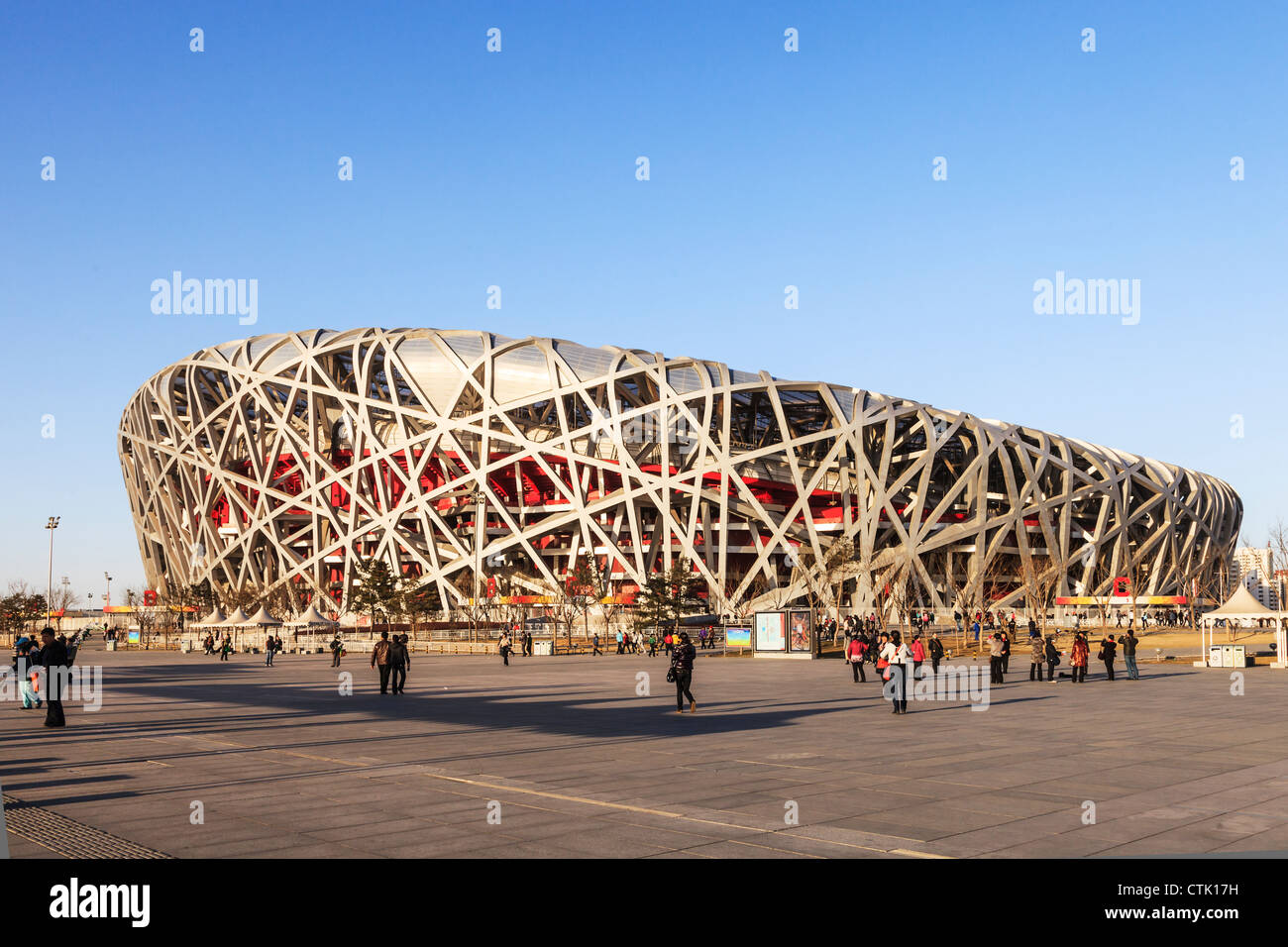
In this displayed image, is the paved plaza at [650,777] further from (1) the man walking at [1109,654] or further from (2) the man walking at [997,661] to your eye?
(1) the man walking at [1109,654]

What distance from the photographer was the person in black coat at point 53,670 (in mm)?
18078

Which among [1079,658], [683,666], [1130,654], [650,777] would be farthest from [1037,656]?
[650,777]

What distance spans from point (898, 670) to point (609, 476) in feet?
190

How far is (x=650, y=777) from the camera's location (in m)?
12.6

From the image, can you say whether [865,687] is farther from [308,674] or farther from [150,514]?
[150,514]

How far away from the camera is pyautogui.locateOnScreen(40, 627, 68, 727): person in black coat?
18.1 metres

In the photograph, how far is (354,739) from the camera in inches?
658

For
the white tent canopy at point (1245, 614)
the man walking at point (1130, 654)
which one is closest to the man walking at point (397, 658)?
the man walking at point (1130, 654)

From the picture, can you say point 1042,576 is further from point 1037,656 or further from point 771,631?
point 1037,656

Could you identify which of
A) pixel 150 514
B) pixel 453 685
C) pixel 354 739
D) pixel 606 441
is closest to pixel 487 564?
pixel 606 441

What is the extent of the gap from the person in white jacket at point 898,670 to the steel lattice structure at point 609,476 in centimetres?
4641

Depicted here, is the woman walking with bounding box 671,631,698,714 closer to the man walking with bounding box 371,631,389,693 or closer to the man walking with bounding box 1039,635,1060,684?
the man walking with bounding box 371,631,389,693

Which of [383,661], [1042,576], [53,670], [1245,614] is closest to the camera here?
[53,670]

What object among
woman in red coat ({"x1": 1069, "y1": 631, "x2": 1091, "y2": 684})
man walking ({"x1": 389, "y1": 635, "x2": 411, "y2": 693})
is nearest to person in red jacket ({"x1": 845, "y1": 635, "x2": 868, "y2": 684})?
woman in red coat ({"x1": 1069, "y1": 631, "x2": 1091, "y2": 684})
